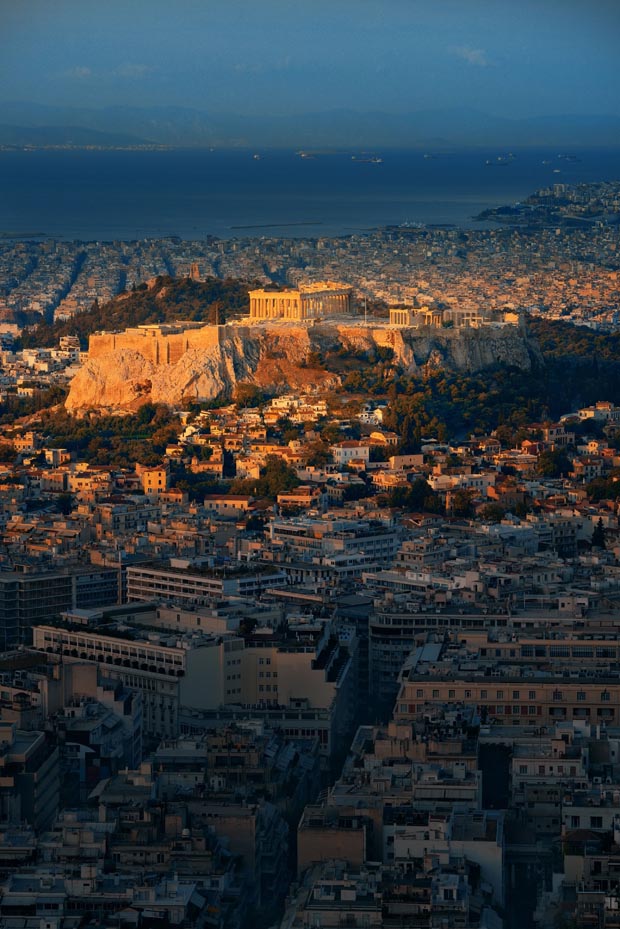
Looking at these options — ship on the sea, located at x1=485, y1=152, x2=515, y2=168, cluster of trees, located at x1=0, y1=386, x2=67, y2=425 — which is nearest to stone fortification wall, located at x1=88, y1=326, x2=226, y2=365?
cluster of trees, located at x1=0, y1=386, x2=67, y2=425

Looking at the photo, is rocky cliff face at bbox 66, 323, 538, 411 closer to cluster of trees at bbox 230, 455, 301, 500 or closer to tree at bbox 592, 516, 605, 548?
cluster of trees at bbox 230, 455, 301, 500

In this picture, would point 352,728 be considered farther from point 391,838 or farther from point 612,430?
point 612,430

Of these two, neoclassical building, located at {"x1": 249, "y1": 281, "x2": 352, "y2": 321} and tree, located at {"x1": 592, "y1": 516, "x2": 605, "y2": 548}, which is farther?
neoclassical building, located at {"x1": 249, "y1": 281, "x2": 352, "y2": 321}

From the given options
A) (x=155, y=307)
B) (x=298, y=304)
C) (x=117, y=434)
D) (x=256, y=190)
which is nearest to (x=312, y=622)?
(x=117, y=434)

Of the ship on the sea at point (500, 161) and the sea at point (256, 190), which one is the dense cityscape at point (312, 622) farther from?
the ship on the sea at point (500, 161)

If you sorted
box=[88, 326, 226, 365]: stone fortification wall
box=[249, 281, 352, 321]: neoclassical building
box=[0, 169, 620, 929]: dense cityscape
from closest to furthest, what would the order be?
box=[0, 169, 620, 929]: dense cityscape → box=[88, 326, 226, 365]: stone fortification wall → box=[249, 281, 352, 321]: neoclassical building

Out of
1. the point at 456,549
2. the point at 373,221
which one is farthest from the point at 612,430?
the point at 373,221

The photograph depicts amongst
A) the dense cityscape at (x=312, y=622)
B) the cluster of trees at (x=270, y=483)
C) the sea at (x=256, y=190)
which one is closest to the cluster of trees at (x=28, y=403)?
the dense cityscape at (x=312, y=622)

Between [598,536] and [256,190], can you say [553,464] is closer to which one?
[598,536]
